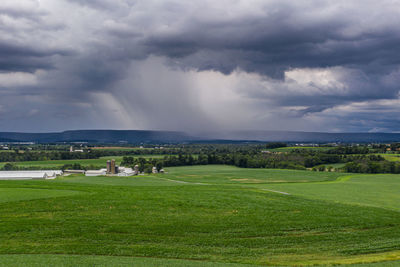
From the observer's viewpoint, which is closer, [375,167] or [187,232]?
[187,232]

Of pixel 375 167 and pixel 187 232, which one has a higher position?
pixel 187 232

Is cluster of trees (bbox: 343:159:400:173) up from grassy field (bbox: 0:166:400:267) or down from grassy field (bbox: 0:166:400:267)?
down

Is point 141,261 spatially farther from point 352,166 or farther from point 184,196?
point 352,166

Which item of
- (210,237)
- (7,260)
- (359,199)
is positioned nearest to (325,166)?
(359,199)

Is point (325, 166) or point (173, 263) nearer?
point (173, 263)

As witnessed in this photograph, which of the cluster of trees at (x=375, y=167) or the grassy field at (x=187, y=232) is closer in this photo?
the grassy field at (x=187, y=232)

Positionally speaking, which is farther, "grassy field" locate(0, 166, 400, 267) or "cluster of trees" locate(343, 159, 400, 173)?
"cluster of trees" locate(343, 159, 400, 173)

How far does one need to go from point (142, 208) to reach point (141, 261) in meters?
Result: 7.83

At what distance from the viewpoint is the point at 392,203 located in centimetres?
3138

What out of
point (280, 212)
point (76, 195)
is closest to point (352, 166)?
point (280, 212)

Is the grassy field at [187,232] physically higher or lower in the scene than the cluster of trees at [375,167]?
higher

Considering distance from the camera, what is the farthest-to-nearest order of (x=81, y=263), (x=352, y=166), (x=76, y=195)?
(x=352, y=166) < (x=76, y=195) < (x=81, y=263)

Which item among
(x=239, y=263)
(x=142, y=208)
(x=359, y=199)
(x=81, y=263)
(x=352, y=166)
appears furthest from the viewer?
(x=352, y=166)

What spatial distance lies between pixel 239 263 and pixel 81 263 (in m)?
6.92
